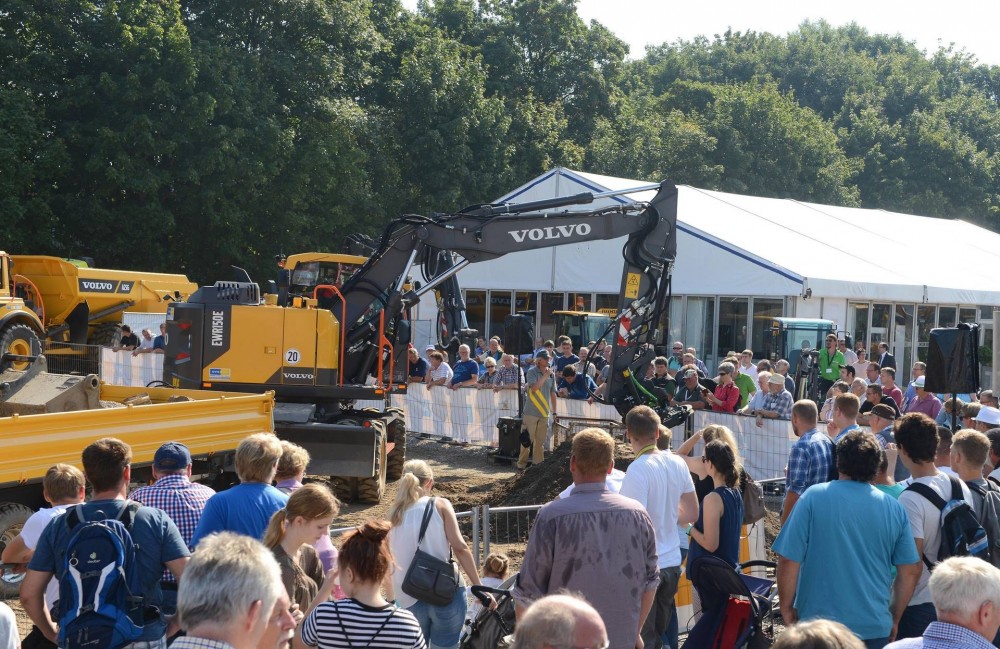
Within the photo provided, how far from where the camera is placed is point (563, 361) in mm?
19969

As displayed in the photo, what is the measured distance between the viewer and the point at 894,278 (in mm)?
26922

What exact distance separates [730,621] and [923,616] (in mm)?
1046

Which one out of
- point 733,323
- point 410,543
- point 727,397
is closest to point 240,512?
point 410,543

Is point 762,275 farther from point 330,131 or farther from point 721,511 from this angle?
point 721,511

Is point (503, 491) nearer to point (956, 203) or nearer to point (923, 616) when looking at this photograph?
point (923, 616)

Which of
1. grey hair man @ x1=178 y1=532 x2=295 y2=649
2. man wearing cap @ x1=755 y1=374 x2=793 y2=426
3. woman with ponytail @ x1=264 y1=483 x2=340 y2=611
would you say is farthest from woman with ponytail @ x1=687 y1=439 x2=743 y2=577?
man wearing cap @ x1=755 y1=374 x2=793 y2=426

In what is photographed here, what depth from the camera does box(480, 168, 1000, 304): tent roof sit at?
84.0 feet

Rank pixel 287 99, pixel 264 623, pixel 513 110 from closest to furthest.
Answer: pixel 264 623
pixel 287 99
pixel 513 110

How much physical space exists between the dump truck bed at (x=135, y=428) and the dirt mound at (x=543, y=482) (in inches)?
124

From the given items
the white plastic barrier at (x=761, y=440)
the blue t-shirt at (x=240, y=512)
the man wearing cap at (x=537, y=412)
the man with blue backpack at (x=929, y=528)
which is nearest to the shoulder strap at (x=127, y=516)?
the blue t-shirt at (x=240, y=512)

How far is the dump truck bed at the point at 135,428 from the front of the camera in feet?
28.3

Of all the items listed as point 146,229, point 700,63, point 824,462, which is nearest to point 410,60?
point 146,229

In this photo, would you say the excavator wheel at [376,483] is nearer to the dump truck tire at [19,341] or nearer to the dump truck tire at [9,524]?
the dump truck tire at [9,524]

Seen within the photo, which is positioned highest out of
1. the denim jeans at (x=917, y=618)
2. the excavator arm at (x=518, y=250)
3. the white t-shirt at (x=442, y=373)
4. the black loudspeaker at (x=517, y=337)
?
the excavator arm at (x=518, y=250)
